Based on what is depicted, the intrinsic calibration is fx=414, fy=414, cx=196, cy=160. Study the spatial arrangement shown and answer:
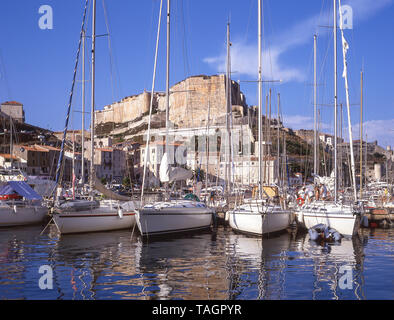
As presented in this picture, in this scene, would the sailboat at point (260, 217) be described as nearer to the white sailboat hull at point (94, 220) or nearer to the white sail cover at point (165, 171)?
the white sail cover at point (165, 171)

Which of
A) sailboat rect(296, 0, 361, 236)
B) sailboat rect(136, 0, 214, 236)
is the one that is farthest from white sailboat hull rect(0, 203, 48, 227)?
sailboat rect(296, 0, 361, 236)

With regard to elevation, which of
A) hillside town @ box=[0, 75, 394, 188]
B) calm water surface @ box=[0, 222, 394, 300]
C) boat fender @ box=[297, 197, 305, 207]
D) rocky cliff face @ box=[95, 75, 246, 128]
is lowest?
calm water surface @ box=[0, 222, 394, 300]

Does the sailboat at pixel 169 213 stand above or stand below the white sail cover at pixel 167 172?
below

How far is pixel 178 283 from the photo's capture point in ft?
32.5

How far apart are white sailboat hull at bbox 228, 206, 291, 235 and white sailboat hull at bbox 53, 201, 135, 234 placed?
5040mm

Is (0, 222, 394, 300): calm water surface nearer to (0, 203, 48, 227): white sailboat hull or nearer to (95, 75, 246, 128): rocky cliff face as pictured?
(0, 203, 48, 227): white sailboat hull

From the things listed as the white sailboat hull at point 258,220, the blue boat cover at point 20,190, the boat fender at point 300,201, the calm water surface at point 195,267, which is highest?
the blue boat cover at point 20,190

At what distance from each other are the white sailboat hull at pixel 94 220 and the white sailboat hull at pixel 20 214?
4968mm

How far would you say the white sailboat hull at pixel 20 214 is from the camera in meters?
20.9

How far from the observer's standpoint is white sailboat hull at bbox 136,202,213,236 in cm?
1639

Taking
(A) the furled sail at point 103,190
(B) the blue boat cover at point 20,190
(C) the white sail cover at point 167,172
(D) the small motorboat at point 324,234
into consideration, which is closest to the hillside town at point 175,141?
(B) the blue boat cover at point 20,190

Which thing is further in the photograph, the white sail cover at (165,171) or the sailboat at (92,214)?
the white sail cover at (165,171)

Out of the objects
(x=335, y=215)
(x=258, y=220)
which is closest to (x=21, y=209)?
(x=258, y=220)
